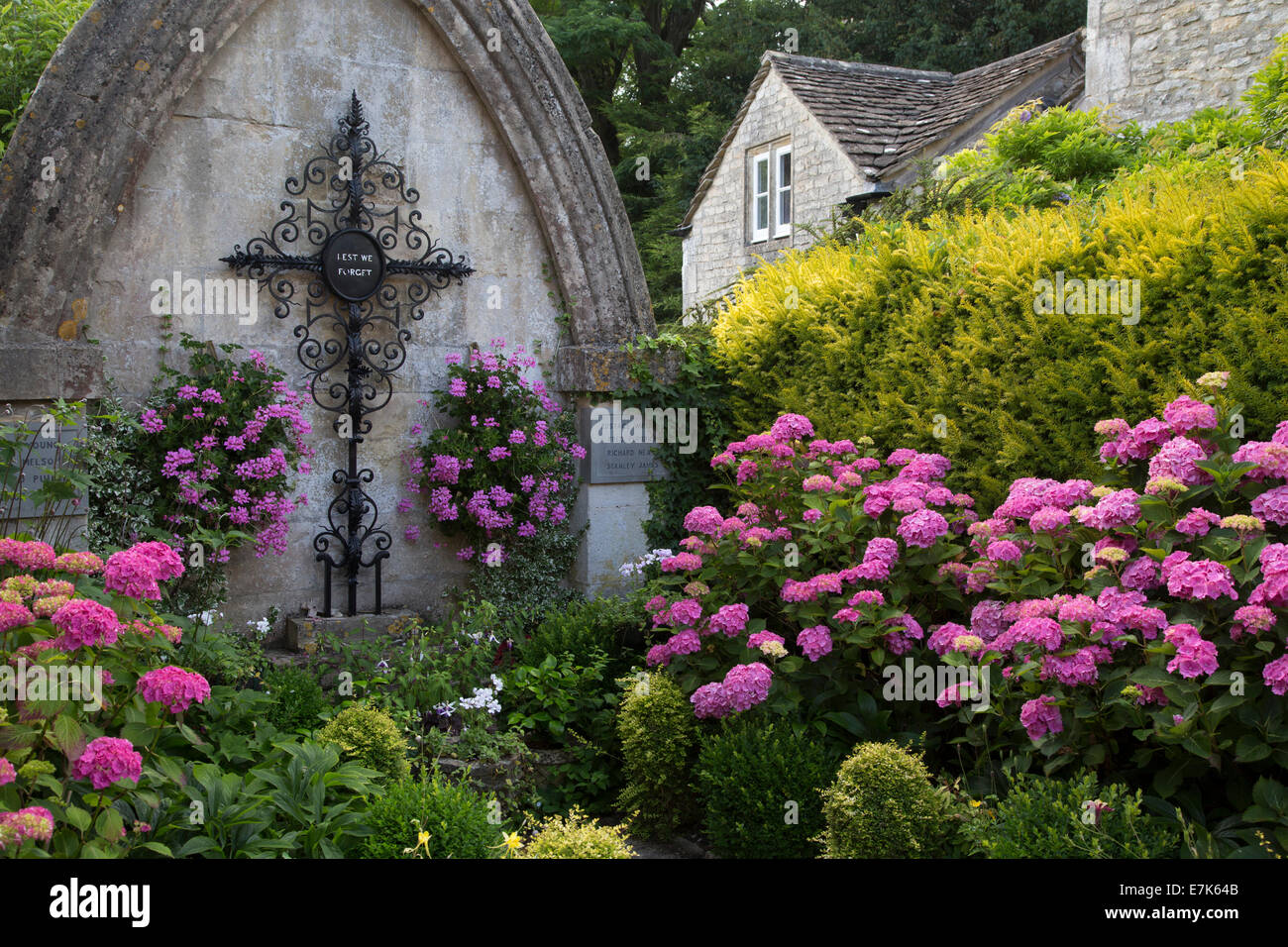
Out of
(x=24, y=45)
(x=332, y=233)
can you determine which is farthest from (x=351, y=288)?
(x=24, y=45)

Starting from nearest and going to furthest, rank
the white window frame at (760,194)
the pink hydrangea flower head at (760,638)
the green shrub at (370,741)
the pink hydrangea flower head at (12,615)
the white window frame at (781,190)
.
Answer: the pink hydrangea flower head at (12,615), the green shrub at (370,741), the pink hydrangea flower head at (760,638), the white window frame at (781,190), the white window frame at (760,194)

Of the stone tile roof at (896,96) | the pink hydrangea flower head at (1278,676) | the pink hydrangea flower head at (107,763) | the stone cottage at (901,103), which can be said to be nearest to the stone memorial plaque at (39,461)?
the pink hydrangea flower head at (107,763)

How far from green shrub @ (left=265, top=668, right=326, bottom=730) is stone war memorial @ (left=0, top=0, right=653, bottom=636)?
1.12 metres

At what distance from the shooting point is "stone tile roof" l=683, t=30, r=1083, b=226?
48.4 ft

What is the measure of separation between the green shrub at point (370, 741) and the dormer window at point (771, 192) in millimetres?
13078

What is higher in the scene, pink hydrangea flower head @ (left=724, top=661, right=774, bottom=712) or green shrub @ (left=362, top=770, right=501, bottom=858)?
pink hydrangea flower head @ (left=724, top=661, right=774, bottom=712)

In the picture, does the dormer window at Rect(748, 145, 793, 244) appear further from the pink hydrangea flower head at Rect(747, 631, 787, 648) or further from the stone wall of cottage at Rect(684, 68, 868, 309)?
the pink hydrangea flower head at Rect(747, 631, 787, 648)

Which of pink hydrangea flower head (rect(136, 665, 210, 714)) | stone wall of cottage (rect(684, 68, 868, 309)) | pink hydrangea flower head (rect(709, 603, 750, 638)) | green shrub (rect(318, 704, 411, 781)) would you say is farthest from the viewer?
stone wall of cottage (rect(684, 68, 868, 309))

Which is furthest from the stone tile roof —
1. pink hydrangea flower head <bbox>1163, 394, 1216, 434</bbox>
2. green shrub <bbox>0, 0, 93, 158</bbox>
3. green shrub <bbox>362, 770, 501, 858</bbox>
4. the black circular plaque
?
green shrub <bbox>362, 770, 501, 858</bbox>

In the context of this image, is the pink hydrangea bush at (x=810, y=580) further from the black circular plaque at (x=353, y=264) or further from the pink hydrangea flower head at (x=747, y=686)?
the black circular plaque at (x=353, y=264)

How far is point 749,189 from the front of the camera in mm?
17391

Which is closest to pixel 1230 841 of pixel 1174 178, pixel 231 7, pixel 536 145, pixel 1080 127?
pixel 1174 178

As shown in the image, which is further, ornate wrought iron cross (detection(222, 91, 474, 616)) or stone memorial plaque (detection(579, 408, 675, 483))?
stone memorial plaque (detection(579, 408, 675, 483))

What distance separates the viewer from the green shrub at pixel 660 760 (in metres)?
4.78
